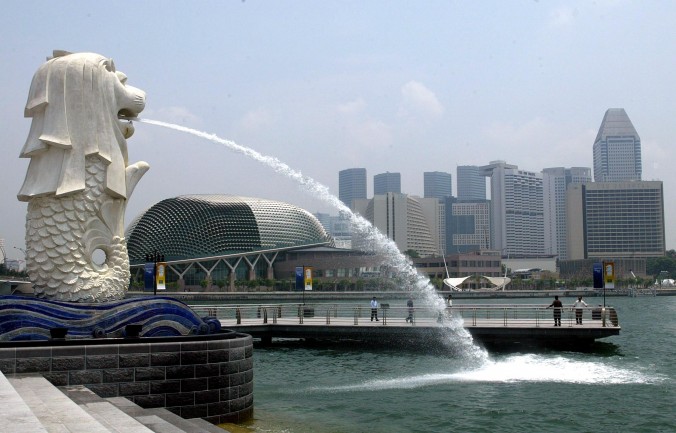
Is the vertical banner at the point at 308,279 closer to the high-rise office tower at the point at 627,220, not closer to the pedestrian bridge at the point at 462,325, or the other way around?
the pedestrian bridge at the point at 462,325

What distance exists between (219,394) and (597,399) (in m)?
8.99

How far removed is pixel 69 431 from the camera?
27.3 feet

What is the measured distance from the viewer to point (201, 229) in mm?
119750

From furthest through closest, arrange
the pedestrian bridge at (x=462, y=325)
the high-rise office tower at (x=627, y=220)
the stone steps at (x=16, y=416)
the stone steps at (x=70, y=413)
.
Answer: the high-rise office tower at (x=627, y=220) → the pedestrian bridge at (x=462, y=325) → the stone steps at (x=70, y=413) → the stone steps at (x=16, y=416)

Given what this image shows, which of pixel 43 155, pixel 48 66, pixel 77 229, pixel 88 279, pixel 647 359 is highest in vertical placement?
pixel 48 66

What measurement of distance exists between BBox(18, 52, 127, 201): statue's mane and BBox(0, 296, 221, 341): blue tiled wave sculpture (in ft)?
8.62

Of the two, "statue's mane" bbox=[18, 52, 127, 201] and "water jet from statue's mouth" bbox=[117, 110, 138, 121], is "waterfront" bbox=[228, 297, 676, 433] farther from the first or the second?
"water jet from statue's mouth" bbox=[117, 110, 138, 121]

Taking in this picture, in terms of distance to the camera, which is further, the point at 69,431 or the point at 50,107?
the point at 50,107

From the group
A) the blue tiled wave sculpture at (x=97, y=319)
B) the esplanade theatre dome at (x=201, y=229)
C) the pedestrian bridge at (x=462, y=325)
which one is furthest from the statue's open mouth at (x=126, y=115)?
the esplanade theatre dome at (x=201, y=229)

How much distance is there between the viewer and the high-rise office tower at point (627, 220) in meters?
191

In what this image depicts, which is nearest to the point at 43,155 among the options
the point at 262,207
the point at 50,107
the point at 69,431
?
the point at 50,107

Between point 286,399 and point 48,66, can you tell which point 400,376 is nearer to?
point 286,399

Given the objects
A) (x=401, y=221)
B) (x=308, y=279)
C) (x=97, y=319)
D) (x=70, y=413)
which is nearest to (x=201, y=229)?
(x=401, y=221)

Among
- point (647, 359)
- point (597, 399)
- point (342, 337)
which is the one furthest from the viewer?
point (342, 337)
